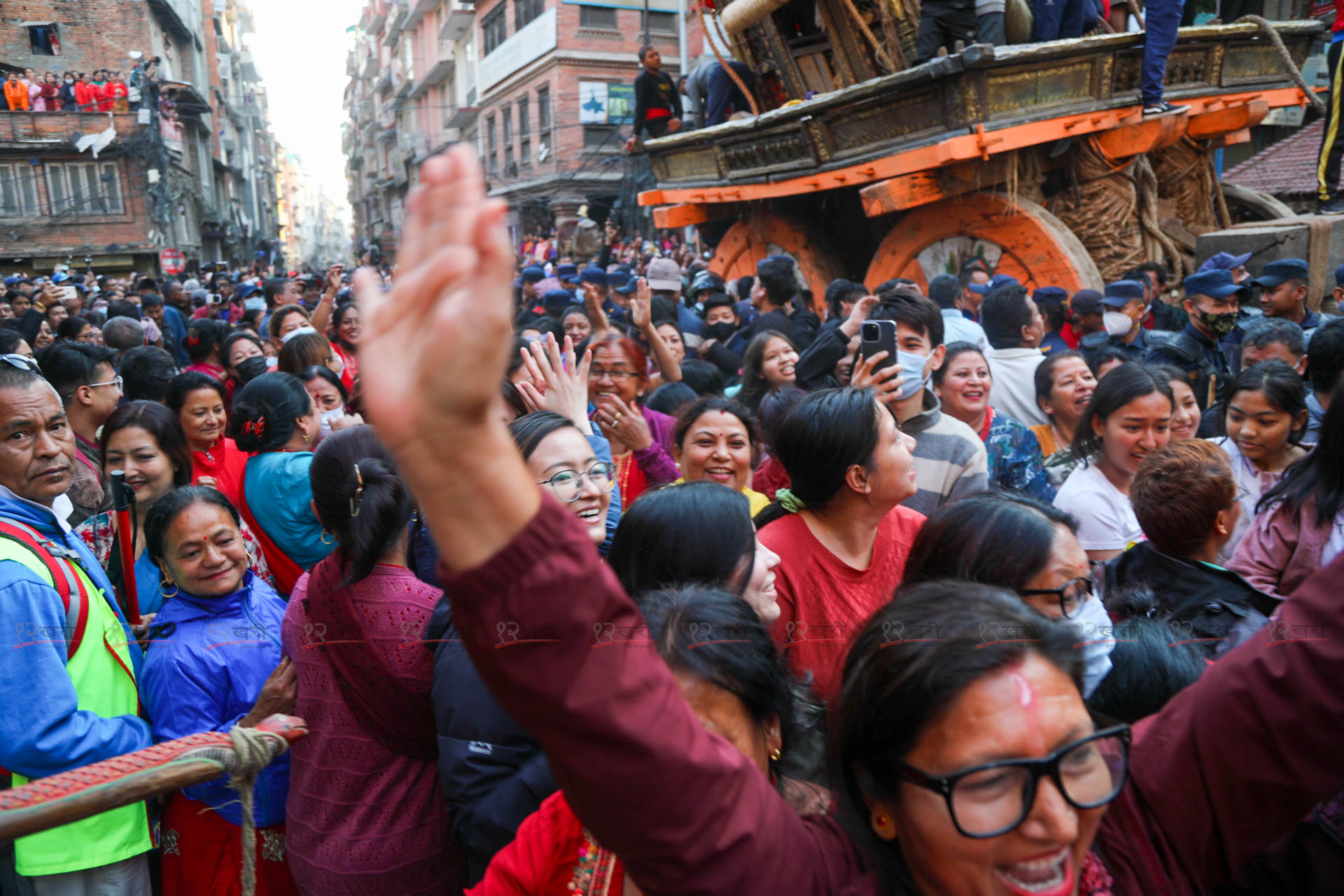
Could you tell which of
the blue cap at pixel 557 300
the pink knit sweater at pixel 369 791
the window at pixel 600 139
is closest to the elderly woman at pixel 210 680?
the pink knit sweater at pixel 369 791

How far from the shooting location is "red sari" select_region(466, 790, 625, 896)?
54.5 inches

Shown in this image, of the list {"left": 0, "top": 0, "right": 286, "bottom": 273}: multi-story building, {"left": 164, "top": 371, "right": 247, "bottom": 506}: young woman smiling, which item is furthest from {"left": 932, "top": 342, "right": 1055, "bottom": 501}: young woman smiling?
{"left": 0, "top": 0, "right": 286, "bottom": 273}: multi-story building

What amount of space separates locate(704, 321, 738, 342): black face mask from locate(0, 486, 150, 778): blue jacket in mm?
5402

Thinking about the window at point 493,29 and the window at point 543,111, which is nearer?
the window at point 543,111

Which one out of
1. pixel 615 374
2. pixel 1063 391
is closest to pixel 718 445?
pixel 615 374

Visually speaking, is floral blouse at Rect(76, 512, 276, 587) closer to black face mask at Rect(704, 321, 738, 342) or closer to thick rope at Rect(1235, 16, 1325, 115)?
black face mask at Rect(704, 321, 738, 342)

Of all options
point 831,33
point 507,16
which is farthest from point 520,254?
point 831,33

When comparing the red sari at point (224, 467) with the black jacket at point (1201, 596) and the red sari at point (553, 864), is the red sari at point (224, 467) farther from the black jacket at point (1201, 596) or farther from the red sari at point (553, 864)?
the black jacket at point (1201, 596)

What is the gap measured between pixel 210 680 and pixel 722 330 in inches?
206

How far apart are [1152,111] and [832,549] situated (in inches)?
253

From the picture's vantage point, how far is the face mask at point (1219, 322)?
4.61 metres

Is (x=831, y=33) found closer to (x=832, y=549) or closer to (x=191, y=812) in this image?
(x=832, y=549)

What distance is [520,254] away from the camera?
22.0 metres

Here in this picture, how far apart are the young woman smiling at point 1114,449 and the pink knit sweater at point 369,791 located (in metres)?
2.15
